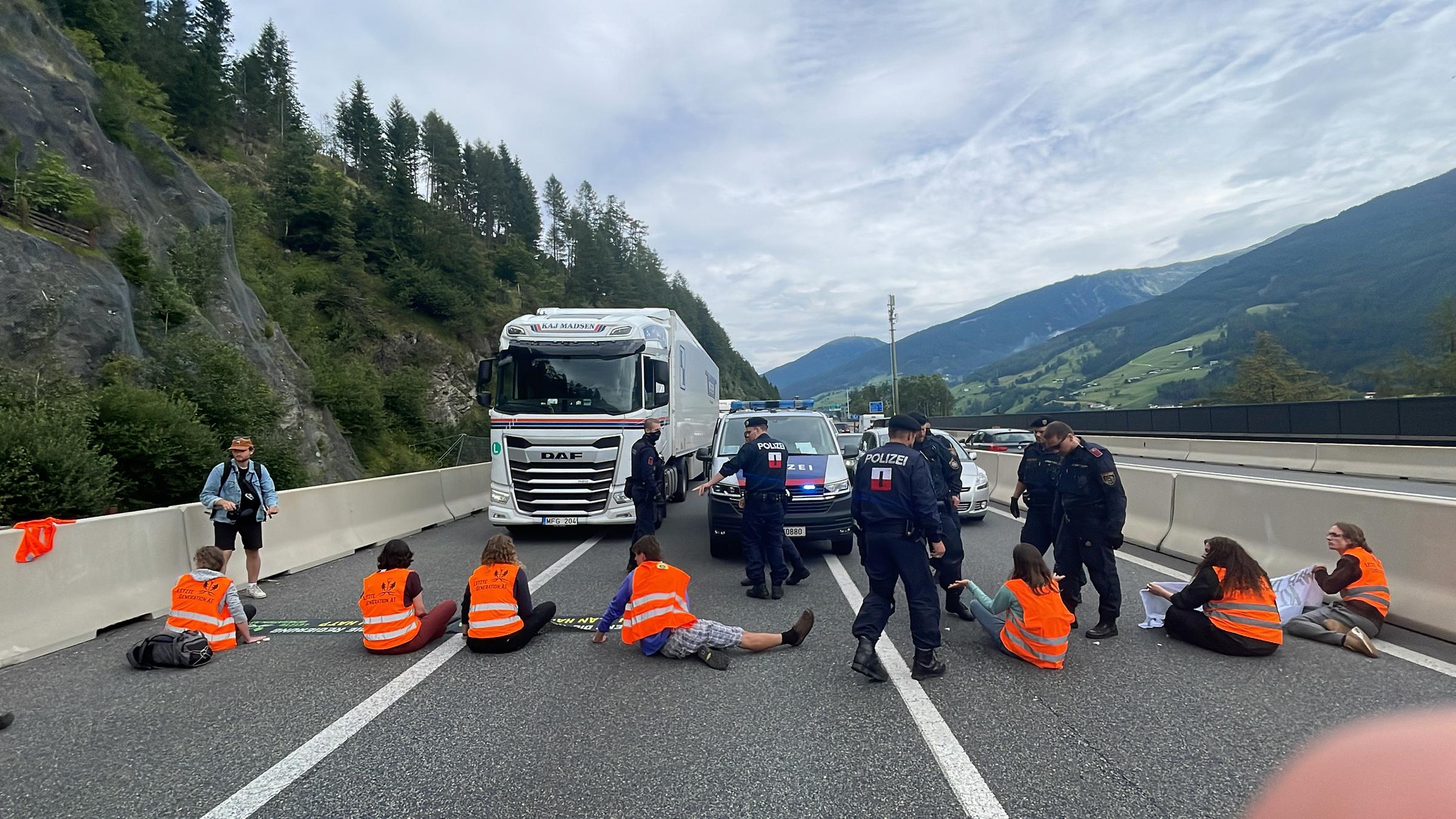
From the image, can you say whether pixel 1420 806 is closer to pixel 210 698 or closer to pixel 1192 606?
pixel 1192 606

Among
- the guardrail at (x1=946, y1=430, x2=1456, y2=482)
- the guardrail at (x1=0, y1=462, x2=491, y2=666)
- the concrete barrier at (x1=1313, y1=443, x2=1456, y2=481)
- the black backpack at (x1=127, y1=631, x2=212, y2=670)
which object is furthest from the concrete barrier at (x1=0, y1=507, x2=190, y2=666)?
the concrete barrier at (x1=1313, y1=443, x2=1456, y2=481)

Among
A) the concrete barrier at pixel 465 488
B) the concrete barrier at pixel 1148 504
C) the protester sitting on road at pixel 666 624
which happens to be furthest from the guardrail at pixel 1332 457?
the protester sitting on road at pixel 666 624

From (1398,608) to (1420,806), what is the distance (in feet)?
21.1

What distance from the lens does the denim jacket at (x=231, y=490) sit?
7395mm

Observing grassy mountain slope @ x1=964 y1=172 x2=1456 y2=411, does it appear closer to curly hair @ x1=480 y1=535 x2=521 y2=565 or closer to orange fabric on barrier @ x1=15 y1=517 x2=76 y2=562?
curly hair @ x1=480 y1=535 x2=521 y2=565

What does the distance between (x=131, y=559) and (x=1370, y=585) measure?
1051 cm

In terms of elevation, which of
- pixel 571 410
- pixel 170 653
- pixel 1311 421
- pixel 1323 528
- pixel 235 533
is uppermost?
pixel 571 410

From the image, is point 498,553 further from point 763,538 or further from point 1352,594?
point 1352,594

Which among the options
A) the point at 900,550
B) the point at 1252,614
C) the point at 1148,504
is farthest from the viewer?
the point at 1148,504

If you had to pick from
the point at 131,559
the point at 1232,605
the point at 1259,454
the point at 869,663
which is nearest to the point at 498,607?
the point at 869,663

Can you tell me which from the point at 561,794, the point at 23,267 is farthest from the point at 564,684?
the point at 23,267

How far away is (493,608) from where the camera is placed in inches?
224

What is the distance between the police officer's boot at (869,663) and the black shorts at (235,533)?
6.26 metres

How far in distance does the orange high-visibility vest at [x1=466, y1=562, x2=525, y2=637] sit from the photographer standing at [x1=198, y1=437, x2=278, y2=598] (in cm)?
333
